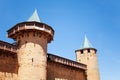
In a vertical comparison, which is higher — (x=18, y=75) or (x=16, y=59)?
(x=16, y=59)

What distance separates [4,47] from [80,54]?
13.5m

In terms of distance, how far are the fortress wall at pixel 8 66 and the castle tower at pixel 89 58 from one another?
11.7m

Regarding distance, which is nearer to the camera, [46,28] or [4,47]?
[4,47]

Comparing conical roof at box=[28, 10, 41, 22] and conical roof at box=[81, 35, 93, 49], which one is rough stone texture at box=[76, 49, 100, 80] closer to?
conical roof at box=[81, 35, 93, 49]

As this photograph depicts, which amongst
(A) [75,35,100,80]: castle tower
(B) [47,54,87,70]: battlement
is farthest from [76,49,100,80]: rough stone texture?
(B) [47,54,87,70]: battlement

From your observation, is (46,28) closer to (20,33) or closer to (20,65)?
(20,33)

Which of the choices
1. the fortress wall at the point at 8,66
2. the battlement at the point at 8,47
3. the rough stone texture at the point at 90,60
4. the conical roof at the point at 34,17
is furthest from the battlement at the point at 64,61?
the fortress wall at the point at 8,66

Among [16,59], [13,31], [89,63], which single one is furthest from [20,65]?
[89,63]

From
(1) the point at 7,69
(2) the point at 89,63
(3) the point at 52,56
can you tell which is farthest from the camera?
(2) the point at 89,63

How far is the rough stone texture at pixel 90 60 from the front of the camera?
29534mm

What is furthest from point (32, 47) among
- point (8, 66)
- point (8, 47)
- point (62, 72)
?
point (62, 72)

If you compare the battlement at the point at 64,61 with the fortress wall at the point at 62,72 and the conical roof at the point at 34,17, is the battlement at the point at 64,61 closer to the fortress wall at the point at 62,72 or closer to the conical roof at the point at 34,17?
the fortress wall at the point at 62,72

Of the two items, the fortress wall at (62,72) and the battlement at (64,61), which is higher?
the battlement at (64,61)

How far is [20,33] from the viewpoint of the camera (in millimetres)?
21875
